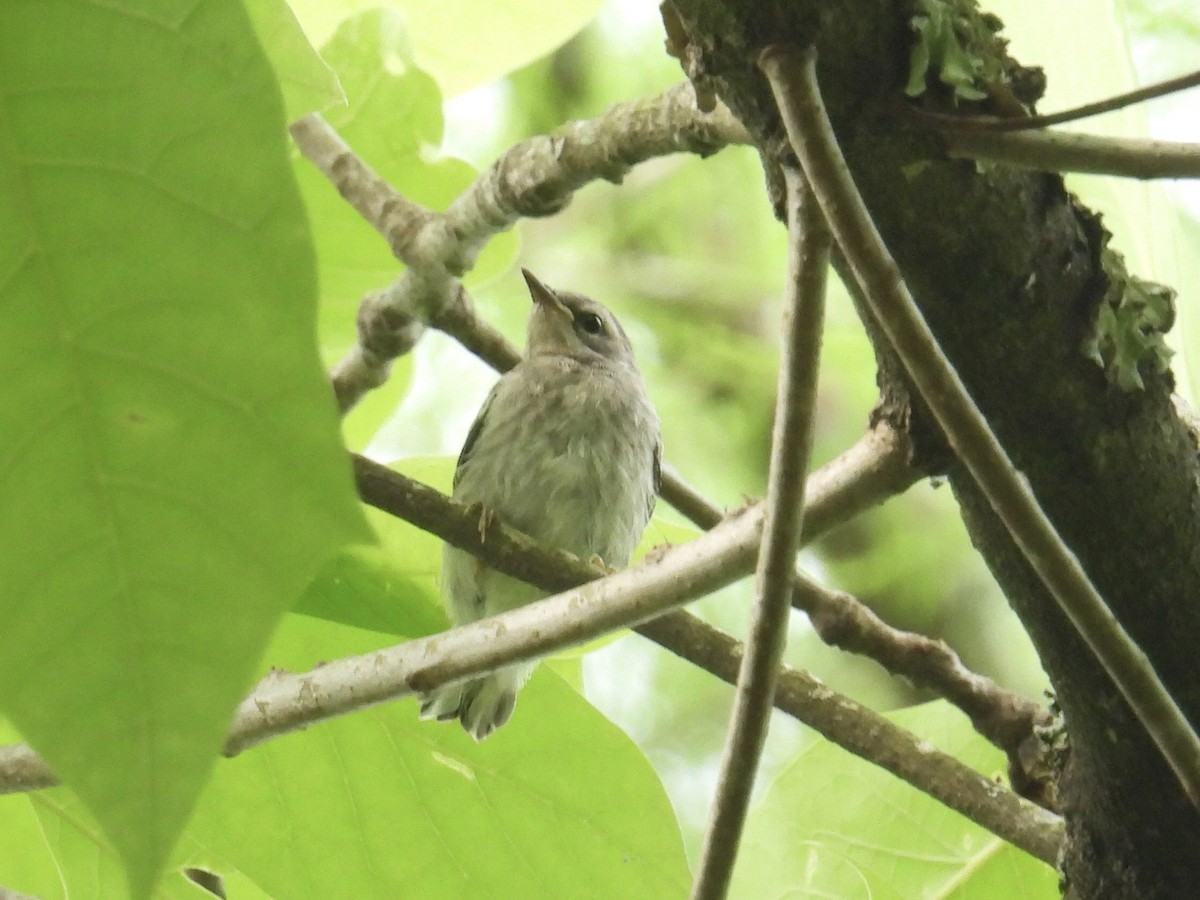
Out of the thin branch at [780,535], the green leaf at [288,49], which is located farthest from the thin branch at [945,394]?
the green leaf at [288,49]

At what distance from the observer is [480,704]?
286cm

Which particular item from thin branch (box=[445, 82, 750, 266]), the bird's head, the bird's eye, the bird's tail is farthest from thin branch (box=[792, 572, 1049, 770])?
the bird's eye

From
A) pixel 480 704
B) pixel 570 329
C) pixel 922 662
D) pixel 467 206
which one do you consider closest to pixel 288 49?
pixel 467 206

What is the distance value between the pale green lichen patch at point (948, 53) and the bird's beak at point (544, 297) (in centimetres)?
339

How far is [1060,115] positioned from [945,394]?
0.81 ft

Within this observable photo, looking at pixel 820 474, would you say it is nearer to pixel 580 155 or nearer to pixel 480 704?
pixel 580 155

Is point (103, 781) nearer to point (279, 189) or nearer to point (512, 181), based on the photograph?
point (279, 189)

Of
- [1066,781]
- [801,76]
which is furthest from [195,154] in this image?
[1066,781]

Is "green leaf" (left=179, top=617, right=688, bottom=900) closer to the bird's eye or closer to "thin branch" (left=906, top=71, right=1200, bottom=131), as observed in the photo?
"thin branch" (left=906, top=71, right=1200, bottom=131)

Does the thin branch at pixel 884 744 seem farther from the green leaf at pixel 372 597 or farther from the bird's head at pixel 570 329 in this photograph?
the bird's head at pixel 570 329

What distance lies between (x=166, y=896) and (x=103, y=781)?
165 cm

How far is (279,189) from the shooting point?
79cm

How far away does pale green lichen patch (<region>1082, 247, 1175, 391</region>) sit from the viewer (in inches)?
54.9

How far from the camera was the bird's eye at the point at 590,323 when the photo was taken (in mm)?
4906
